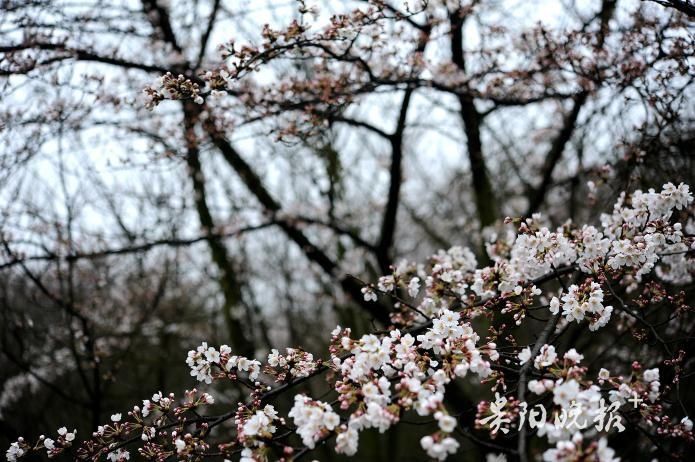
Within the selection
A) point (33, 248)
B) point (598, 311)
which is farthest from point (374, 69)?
point (33, 248)

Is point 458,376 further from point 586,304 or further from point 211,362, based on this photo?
point 211,362

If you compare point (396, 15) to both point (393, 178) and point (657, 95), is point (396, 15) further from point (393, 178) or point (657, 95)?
point (393, 178)

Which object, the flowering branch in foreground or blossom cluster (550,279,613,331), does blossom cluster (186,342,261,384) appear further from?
blossom cluster (550,279,613,331)

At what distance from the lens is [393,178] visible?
5.90 metres

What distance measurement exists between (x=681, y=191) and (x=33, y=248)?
6105 millimetres

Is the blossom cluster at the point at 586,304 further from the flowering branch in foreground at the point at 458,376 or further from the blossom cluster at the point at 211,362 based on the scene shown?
the blossom cluster at the point at 211,362

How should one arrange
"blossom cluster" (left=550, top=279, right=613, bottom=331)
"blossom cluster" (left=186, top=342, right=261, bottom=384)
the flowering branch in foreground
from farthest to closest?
1. "blossom cluster" (left=186, top=342, right=261, bottom=384)
2. "blossom cluster" (left=550, top=279, right=613, bottom=331)
3. the flowering branch in foreground

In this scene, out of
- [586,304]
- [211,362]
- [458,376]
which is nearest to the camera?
[458,376]

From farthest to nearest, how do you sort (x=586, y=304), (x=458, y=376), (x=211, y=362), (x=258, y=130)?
(x=258, y=130) < (x=211, y=362) < (x=586, y=304) < (x=458, y=376)

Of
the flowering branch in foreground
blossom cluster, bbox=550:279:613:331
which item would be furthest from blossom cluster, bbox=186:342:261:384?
blossom cluster, bbox=550:279:613:331

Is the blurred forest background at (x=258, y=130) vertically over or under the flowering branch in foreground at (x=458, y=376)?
over

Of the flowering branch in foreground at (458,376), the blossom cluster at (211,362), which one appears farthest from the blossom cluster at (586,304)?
the blossom cluster at (211,362)

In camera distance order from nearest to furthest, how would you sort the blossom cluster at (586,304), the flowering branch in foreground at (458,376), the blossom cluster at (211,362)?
the flowering branch in foreground at (458,376) → the blossom cluster at (586,304) → the blossom cluster at (211,362)

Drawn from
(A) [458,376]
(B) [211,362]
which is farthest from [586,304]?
(B) [211,362]
